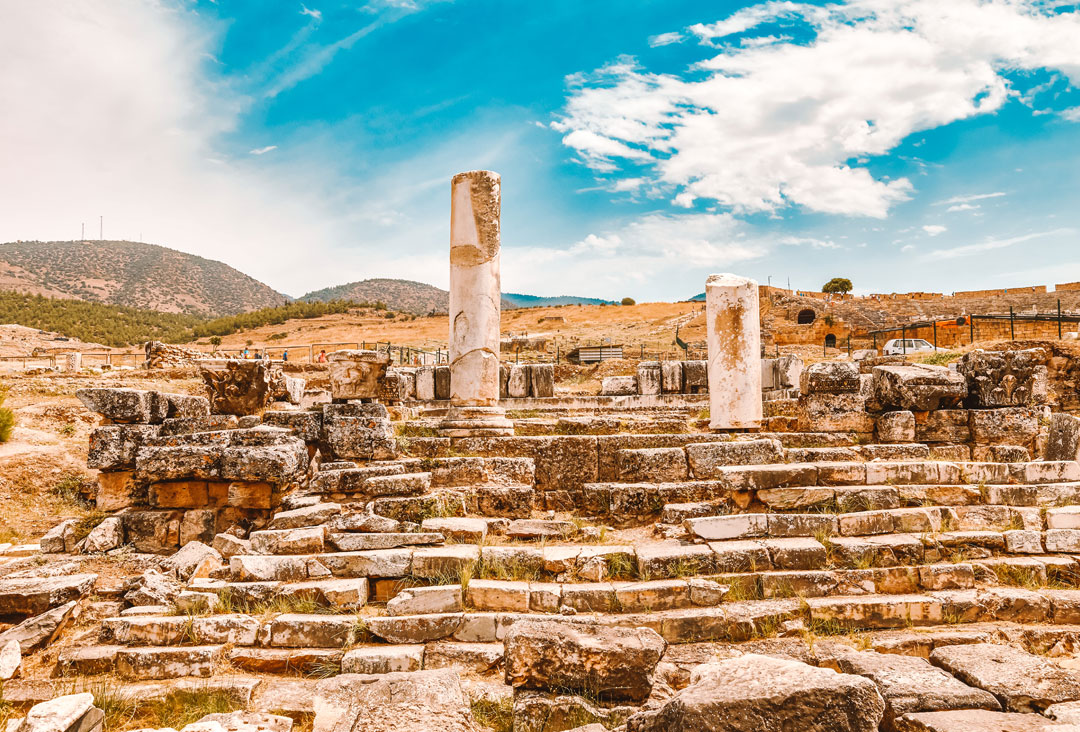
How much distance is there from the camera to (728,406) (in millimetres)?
10219

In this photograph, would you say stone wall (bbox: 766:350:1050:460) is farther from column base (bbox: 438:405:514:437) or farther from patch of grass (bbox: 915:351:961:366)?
patch of grass (bbox: 915:351:961:366)

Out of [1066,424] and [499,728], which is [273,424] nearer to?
[499,728]

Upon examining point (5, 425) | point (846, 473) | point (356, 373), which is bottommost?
point (846, 473)

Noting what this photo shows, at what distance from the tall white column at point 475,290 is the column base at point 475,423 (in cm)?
34

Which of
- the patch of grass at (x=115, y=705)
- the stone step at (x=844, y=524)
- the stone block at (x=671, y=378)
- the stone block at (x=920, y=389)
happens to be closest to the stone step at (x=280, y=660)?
the patch of grass at (x=115, y=705)

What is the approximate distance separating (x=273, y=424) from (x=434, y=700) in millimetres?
5670

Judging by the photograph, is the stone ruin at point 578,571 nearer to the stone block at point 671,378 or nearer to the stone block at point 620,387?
the stone block at point 671,378

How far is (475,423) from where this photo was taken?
9555mm

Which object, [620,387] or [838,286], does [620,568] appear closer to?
[620,387]

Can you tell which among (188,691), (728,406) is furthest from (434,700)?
(728,406)

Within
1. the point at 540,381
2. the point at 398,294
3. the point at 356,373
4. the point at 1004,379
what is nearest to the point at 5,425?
the point at 356,373

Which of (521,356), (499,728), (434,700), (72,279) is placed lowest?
(499,728)

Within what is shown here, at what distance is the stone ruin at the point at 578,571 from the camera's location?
4012mm

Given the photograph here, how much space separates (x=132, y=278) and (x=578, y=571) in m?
A: 87.8
